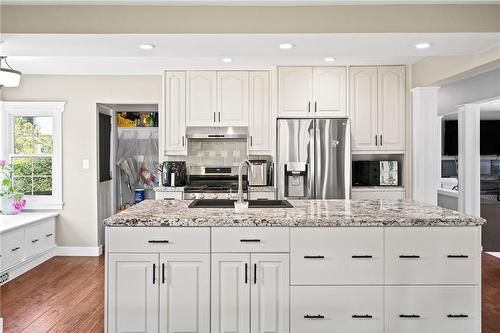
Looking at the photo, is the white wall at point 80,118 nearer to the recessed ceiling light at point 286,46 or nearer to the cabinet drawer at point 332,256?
the recessed ceiling light at point 286,46

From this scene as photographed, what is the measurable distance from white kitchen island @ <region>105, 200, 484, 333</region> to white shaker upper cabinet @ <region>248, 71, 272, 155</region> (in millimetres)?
2645

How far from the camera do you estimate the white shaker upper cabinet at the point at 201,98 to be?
518 cm

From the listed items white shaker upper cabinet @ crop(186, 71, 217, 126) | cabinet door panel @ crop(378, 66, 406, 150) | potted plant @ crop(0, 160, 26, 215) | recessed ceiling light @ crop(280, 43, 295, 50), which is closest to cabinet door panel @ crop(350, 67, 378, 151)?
cabinet door panel @ crop(378, 66, 406, 150)

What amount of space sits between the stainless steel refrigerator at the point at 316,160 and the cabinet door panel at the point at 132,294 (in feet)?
8.37

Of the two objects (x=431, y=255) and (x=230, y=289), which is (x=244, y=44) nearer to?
(x=230, y=289)

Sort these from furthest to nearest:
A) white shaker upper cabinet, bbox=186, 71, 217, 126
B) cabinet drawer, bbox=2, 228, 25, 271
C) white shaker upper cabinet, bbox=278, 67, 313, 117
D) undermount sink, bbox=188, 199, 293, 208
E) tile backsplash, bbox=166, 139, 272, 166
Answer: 1. tile backsplash, bbox=166, 139, 272, 166
2. white shaker upper cabinet, bbox=186, 71, 217, 126
3. white shaker upper cabinet, bbox=278, 67, 313, 117
4. cabinet drawer, bbox=2, 228, 25, 271
5. undermount sink, bbox=188, 199, 293, 208

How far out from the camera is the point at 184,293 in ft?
8.61

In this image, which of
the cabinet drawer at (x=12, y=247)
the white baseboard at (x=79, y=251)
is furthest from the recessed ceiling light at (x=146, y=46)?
the white baseboard at (x=79, y=251)

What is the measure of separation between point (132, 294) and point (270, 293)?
87cm

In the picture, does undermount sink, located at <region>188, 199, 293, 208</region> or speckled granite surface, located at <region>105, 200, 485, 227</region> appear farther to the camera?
undermount sink, located at <region>188, 199, 293, 208</region>

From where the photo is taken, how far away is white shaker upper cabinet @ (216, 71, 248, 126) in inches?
204

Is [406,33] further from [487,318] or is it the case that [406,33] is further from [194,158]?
[194,158]

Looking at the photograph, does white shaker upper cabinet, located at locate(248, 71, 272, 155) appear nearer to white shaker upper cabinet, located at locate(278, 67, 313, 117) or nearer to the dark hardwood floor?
white shaker upper cabinet, located at locate(278, 67, 313, 117)

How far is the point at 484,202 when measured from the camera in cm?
559
